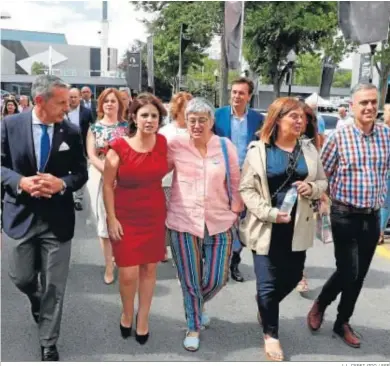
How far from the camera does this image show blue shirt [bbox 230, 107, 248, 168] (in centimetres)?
458

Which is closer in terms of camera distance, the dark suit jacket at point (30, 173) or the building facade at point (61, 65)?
the dark suit jacket at point (30, 173)

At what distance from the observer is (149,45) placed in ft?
68.9

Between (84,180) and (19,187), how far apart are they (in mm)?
449

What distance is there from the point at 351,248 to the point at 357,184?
45 centimetres

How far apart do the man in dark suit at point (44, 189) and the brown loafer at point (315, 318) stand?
71.0 inches

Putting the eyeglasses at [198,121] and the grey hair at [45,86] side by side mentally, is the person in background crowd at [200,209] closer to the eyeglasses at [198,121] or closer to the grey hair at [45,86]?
the eyeglasses at [198,121]

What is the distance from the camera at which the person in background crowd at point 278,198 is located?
3201mm

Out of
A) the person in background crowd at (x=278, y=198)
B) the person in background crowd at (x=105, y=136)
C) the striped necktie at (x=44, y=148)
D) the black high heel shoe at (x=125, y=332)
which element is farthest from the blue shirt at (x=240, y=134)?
the striped necktie at (x=44, y=148)

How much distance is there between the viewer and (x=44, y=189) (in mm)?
2996

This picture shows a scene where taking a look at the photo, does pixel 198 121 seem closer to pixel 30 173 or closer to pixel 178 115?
pixel 30 173

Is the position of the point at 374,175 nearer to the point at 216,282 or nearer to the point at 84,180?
the point at 216,282

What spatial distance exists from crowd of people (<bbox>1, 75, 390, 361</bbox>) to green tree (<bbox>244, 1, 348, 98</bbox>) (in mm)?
18027

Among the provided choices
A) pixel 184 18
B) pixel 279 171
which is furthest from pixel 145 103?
pixel 184 18

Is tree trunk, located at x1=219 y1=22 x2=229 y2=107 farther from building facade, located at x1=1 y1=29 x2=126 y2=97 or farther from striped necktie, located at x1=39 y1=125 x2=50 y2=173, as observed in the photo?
building facade, located at x1=1 y1=29 x2=126 y2=97
